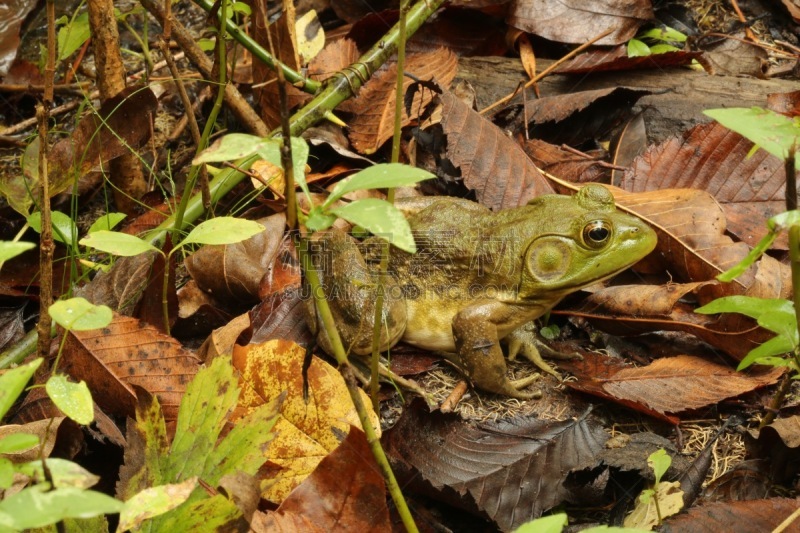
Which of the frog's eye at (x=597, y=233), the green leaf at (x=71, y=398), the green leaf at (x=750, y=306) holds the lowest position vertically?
the frog's eye at (x=597, y=233)

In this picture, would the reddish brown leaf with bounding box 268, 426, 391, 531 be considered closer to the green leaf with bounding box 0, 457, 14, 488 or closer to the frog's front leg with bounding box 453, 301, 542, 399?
the green leaf with bounding box 0, 457, 14, 488

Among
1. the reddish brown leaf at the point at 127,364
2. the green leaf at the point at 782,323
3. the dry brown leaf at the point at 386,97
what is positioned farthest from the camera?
the dry brown leaf at the point at 386,97

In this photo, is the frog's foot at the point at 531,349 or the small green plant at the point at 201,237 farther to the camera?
the frog's foot at the point at 531,349

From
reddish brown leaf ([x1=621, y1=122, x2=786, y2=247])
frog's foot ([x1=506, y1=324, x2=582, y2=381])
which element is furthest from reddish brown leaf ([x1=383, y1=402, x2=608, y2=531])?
reddish brown leaf ([x1=621, y1=122, x2=786, y2=247])

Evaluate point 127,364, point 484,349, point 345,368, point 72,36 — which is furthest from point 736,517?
point 72,36

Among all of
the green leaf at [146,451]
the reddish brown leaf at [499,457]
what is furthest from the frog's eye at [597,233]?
the green leaf at [146,451]

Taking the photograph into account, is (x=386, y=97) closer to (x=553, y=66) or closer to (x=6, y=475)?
(x=553, y=66)

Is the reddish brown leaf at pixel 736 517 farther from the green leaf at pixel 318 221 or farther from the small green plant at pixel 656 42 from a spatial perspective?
the small green plant at pixel 656 42

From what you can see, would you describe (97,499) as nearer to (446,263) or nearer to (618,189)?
(446,263)
